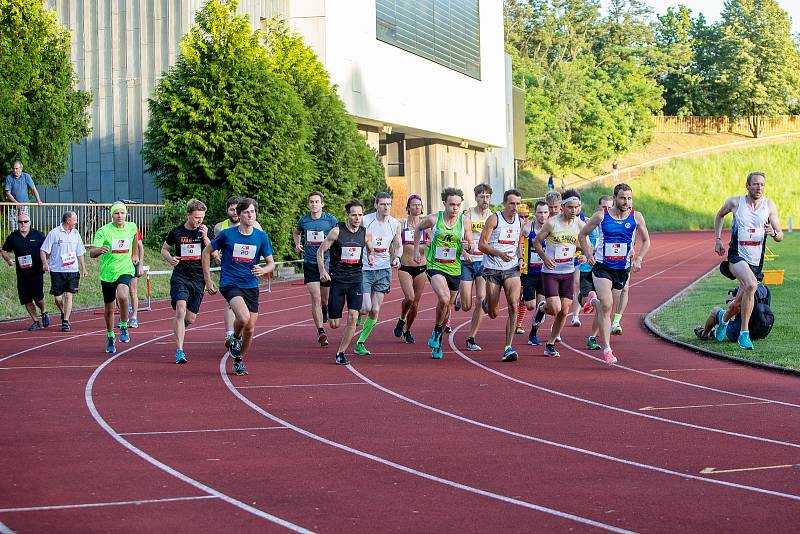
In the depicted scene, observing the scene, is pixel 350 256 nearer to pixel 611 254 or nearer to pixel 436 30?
pixel 611 254

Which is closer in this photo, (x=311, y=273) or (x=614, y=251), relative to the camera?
(x=614, y=251)

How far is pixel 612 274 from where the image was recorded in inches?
556

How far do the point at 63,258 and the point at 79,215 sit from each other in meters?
10.1

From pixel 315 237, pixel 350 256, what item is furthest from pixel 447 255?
pixel 315 237

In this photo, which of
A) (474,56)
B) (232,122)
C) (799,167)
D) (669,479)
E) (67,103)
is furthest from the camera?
(799,167)

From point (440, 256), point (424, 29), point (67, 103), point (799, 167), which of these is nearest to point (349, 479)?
point (440, 256)

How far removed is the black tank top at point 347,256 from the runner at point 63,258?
6409mm

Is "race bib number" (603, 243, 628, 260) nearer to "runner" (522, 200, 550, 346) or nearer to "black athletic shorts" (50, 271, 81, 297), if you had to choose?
"runner" (522, 200, 550, 346)

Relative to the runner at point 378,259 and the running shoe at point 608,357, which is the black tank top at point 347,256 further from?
the running shoe at point 608,357

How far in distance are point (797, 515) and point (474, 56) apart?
5716 centimetres

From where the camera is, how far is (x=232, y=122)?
3162 centimetres

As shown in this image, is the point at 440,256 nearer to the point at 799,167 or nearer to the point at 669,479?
the point at 669,479

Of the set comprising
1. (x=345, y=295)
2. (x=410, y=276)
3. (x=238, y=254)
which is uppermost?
(x=238, y=254)

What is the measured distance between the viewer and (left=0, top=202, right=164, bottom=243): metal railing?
2591 centimetres
